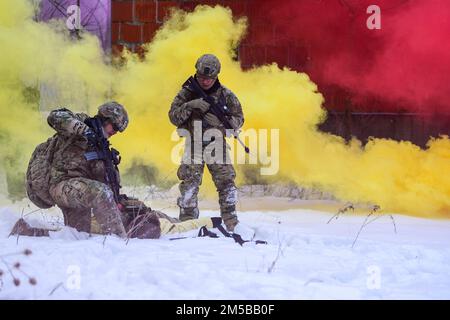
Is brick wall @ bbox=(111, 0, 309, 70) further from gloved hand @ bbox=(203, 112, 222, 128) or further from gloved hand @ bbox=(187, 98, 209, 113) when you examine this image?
gloved hand @ bbox=(187, 98, 209, 113)

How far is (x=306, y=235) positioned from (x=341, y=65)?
2872 millimetres

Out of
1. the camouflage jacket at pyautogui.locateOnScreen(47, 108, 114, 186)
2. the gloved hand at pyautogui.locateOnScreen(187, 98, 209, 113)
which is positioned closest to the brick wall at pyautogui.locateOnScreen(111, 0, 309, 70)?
the gloved hand at pyautogui.locateOnScreen(187, 98, 209, 113)

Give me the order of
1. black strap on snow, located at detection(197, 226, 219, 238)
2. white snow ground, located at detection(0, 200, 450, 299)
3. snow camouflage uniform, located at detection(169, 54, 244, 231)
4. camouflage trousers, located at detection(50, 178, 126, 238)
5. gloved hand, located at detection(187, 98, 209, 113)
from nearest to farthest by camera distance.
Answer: white snow ground, located at detection(0, 200, 450, 299) < camouflage trousers, located at detection(50, 178, 126, 238) < black strap on snow, located at detection(197, 226, 219, 238) < gloved hand, located at detection(187, 98, 209, 113) < snow camouflage uniform, located at detection(169, 54, 244, 231)

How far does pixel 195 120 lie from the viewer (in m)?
5.73

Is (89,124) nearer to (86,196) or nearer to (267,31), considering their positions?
(86,196)

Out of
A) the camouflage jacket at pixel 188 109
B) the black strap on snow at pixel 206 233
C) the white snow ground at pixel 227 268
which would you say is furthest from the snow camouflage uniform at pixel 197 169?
the black strap on snow at pixel 206 233

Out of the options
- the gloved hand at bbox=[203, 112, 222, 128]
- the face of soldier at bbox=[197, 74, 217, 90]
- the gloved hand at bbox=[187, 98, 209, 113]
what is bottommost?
the gloved hand at bbox=[203, 112, 222, 128]

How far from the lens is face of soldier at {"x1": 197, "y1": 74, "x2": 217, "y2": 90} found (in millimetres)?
5609

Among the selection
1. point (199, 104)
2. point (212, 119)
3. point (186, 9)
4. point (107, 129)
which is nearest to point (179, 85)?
point (186, 9)

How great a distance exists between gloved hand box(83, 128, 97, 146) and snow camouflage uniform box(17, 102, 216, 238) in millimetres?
16

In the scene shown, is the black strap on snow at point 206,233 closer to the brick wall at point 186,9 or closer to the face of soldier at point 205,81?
the face of soldier at point 205,81

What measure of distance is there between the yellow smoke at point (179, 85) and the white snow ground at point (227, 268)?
7.23ft

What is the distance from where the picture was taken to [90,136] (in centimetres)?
474

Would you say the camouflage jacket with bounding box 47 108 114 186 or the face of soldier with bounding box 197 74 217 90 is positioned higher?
the face of soldier with bounding box 197 74 217 90
